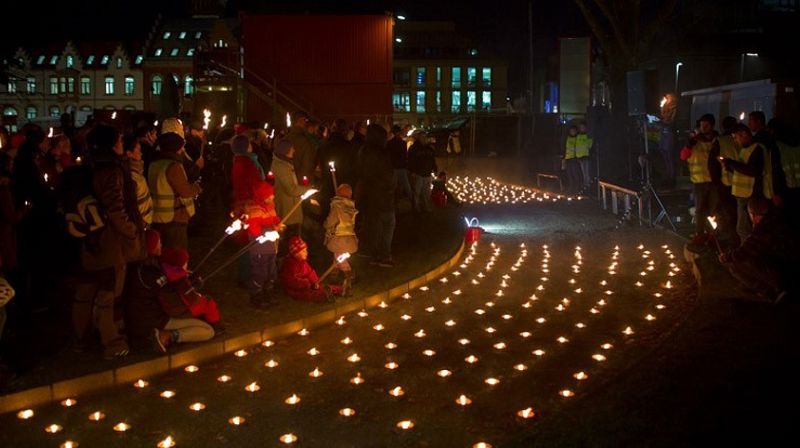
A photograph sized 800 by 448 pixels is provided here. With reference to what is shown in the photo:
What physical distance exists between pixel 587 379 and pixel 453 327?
2.23 m

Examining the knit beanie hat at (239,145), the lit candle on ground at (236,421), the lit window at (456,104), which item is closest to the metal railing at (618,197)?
the knit beanie hat at (239,145)

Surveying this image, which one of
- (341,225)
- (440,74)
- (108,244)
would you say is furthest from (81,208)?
(440,74)

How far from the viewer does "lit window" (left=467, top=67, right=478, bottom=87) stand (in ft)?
290

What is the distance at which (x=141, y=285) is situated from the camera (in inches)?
291

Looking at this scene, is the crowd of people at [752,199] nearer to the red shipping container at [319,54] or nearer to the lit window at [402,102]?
the red shipping container at [319,54]

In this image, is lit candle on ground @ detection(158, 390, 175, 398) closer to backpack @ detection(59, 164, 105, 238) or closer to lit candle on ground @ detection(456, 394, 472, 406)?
backpack @ detection(59, 164, 105, 238)

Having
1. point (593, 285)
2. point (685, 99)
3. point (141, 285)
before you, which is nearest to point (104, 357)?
point (141, 285)

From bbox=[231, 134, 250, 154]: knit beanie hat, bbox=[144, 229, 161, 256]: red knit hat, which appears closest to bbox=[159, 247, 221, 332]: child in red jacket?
bbox=[144, 229, 161, 256]: red knit hat

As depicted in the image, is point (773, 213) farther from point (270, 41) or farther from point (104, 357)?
point (270, 41)

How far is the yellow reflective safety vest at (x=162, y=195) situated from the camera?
26.8 ft

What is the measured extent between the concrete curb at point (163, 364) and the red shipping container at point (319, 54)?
20.2m

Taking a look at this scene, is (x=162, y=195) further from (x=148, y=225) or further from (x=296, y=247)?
(x=296, y=247)

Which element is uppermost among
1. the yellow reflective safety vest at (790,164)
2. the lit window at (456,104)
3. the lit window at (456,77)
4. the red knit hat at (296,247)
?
the lit window at (456,77)

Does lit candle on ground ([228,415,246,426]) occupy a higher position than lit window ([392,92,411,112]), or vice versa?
lit window ([392,92,411,112])
